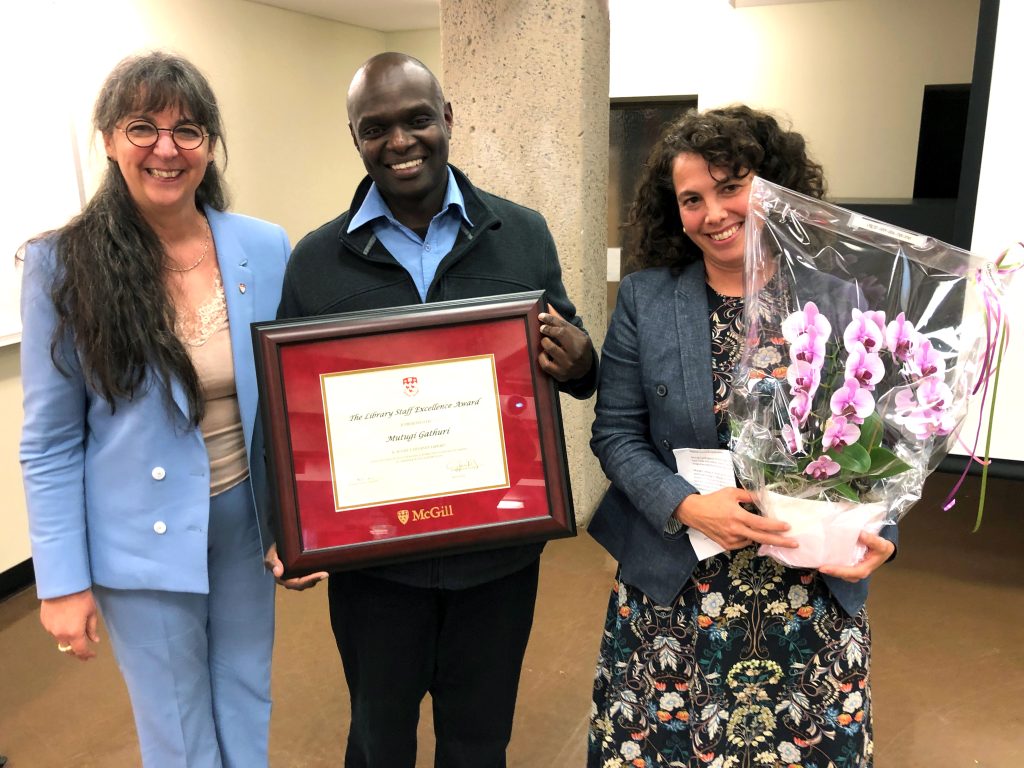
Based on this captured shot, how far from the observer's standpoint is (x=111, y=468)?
4.58 feet

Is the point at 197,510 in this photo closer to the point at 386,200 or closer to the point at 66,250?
the point at 66,250

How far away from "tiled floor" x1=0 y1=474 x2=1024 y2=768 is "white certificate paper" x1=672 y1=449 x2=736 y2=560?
120 cm

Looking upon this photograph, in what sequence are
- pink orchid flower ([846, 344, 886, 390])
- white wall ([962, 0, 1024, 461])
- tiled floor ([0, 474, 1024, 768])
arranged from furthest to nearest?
white wall ([962, 0, 1024, 461]) → tiled floor ([0, 474, 1024, 768]) → pink orchid flower ([846, 344, 886, 390])

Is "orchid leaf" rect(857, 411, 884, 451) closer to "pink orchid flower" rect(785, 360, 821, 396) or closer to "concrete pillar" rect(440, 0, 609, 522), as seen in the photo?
"pink orchid flower" rect(785, 360, 821, 396)

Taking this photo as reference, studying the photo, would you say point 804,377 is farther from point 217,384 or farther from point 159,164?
point 159,164

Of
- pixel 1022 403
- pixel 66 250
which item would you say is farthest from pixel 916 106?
pixel 66 250

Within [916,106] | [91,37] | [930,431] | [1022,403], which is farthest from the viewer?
[916,106]

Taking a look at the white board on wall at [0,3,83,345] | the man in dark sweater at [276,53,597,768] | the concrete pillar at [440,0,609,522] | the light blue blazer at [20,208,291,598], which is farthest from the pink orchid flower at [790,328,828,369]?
the white board on wall at [0,3,83,345]

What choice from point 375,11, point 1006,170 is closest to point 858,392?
point 1006,170

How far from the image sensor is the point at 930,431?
3.79 feet

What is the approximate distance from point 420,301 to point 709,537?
67 cm

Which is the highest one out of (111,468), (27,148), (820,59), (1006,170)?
(820,59)

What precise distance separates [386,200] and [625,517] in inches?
30.5

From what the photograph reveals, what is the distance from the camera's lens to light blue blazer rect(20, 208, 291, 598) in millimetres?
1335
